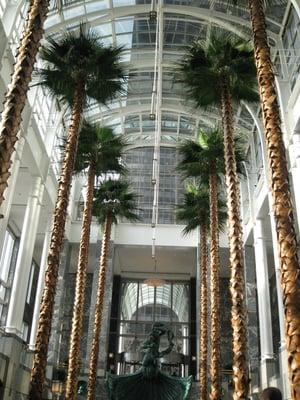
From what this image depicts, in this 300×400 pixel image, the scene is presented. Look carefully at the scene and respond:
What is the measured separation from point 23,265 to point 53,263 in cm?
1210

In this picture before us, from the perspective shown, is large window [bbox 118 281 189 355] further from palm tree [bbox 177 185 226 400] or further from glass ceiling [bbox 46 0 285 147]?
palm tree [bbox 177 185 226 400]

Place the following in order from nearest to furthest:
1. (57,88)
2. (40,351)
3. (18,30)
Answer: (40,351) → (57,88) → (18,30)

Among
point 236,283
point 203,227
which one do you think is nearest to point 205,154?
point 203,227

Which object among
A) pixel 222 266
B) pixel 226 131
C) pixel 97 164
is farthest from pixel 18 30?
pixel 222 266

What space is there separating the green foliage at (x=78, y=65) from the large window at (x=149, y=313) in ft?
85.0

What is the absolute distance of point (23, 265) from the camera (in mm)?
21750

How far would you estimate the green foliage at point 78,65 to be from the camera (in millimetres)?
13836

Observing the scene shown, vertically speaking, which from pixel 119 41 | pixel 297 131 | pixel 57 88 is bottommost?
pixel 57 88

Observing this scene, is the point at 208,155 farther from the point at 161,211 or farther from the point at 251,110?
the point at 161,211

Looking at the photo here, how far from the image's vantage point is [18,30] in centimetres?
1981

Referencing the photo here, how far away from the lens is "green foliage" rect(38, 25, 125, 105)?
13.8m

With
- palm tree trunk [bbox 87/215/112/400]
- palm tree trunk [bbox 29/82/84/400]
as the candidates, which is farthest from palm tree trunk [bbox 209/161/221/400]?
palm tree trunk [bbox 29/82/84/400]

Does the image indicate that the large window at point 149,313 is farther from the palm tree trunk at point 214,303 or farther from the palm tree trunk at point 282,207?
the palm tree trunk at point 282,207

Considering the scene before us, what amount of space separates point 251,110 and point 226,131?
1351cm
